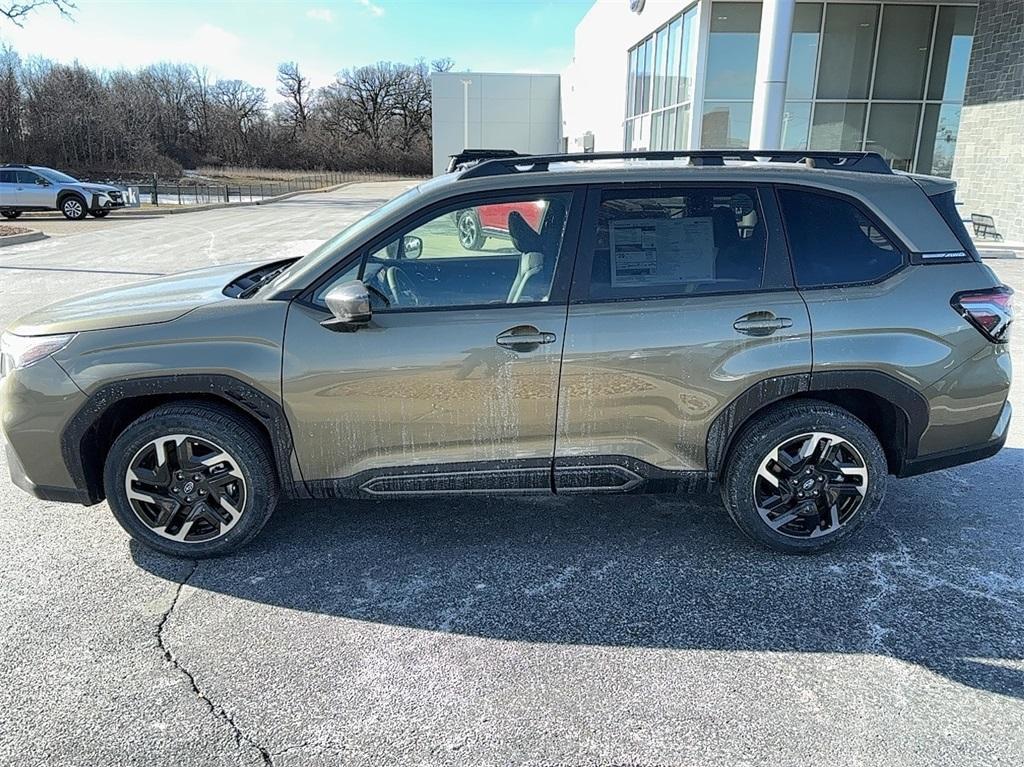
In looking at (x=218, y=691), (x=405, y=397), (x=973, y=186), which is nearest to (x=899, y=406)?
(x=405, y=397)

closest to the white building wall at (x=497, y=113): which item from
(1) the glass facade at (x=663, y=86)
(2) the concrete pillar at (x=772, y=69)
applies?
(1) the glass facade at (x=663, y=86)

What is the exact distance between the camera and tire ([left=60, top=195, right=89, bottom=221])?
2462cm

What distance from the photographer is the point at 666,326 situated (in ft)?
10.6

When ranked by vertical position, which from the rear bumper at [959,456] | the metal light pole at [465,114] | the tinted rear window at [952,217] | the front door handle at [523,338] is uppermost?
the metal light pole at [465,114]

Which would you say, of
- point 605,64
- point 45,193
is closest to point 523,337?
point 45,193

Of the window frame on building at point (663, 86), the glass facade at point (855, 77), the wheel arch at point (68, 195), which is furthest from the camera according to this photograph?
the wheel arch at point (68, 195)

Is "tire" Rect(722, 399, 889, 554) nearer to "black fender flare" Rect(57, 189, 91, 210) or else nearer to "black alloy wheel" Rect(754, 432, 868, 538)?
"black alloy wheel" Rect(754, 432, 868, 538)

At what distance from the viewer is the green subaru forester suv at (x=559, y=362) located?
3189 millimetres

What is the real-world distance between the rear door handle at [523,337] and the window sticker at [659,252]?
1.37ft

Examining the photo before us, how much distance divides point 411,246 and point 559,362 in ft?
3.02

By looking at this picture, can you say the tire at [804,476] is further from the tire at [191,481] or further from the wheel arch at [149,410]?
the tire at [191,481]

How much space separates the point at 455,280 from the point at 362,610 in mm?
1501

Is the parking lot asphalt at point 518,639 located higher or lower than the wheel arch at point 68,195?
lower

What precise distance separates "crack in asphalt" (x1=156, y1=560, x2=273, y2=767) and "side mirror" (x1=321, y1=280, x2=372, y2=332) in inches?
54.3
